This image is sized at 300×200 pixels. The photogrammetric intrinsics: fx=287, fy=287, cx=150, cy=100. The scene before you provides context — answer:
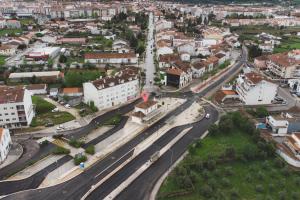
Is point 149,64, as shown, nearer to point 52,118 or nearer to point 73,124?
point 52,118

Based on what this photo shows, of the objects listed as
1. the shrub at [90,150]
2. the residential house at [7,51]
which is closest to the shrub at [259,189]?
the shrub at [90,150]

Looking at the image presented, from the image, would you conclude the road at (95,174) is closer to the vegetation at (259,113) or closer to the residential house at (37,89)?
the vegetation at (259,113)

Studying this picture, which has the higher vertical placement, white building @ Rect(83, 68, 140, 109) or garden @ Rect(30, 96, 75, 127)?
white building @ Rect(83, 68, 140, 109)

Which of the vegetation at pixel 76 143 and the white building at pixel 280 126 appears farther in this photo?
the white building at pixel 280 126

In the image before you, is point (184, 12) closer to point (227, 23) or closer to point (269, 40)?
point (227, 23)

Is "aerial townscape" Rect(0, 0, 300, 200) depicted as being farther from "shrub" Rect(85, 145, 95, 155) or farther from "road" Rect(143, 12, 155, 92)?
"road" Rect(143, 12, 155, 92)

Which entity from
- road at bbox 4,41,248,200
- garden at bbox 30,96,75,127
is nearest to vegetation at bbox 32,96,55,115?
garden at bbox 30,96,75,127

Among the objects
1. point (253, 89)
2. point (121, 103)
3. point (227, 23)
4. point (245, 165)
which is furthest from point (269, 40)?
point (245, 165)
